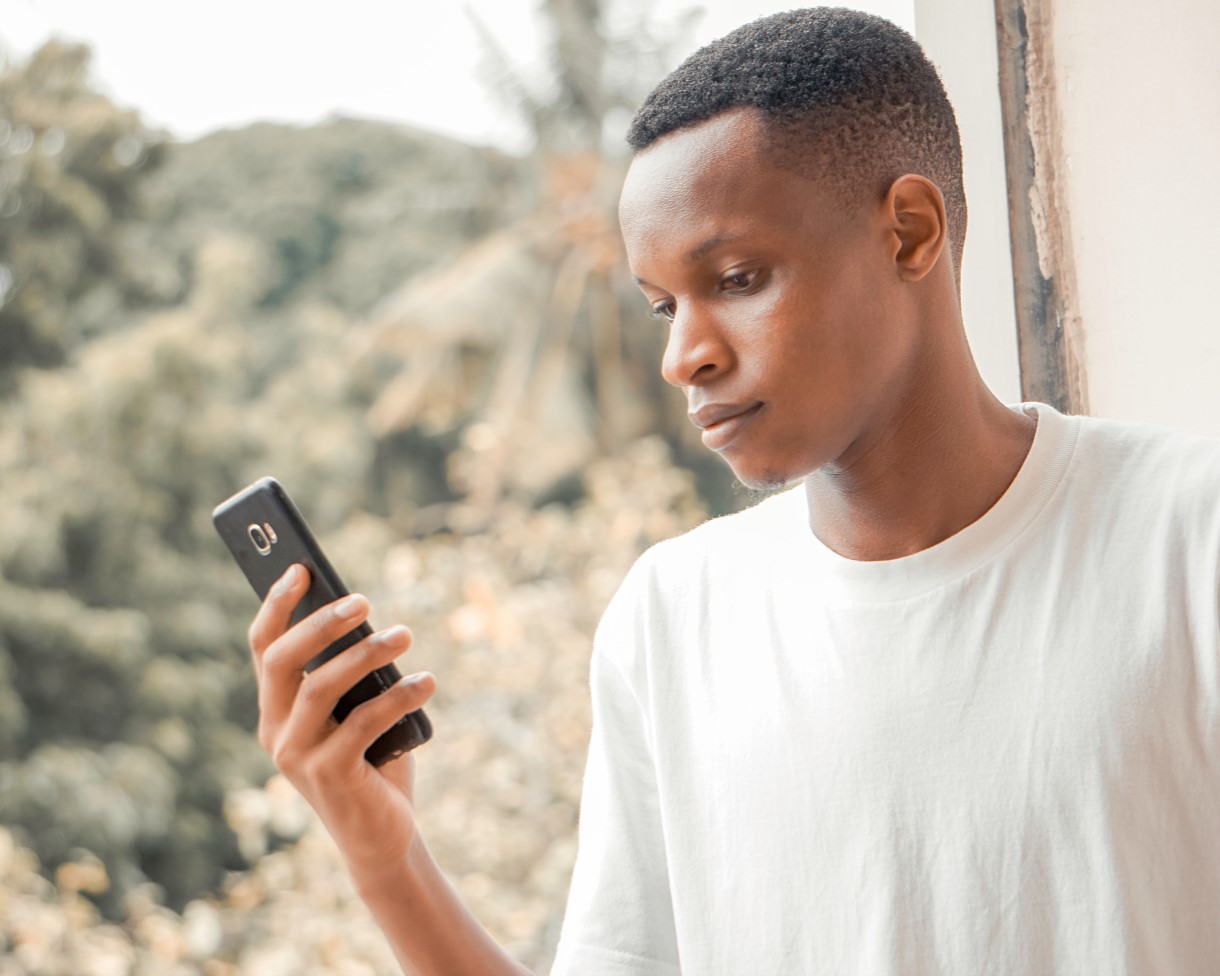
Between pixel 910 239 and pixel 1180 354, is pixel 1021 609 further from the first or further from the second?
pixel 1180 354

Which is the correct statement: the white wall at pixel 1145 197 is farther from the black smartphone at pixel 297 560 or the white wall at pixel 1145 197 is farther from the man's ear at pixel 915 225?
the black smartphone at pixel 297 560

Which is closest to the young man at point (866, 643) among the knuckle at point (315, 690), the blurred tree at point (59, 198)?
the knuckle at point (315, 690)

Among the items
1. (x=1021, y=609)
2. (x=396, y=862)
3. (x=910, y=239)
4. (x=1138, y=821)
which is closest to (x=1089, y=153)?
(x=910, y=239)

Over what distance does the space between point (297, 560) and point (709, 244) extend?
1.17 feet

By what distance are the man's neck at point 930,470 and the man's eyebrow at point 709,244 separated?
0.50 feet

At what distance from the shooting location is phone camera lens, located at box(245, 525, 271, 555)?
818 millimetres

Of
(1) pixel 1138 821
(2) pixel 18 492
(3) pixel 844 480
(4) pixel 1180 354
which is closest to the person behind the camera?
(1) pixel 1138 821

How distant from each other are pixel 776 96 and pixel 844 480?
23 centimetres

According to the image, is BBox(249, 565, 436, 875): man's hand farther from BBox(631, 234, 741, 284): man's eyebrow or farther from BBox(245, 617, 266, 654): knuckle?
BBox(631, 234, 741, 284): man's eyebrow

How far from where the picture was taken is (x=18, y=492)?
18.5 feet

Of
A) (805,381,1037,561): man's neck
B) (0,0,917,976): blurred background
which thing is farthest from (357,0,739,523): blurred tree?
(805,381,1037,561): man's neck

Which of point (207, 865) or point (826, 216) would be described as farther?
point (207, 865)

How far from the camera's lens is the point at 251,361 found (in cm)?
695

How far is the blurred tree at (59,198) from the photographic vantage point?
5.95m
